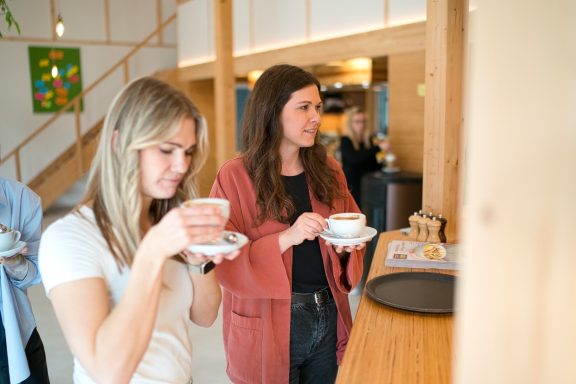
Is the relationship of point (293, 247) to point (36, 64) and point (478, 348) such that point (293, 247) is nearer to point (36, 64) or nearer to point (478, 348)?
point (478, 348)

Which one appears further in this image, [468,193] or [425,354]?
[425,354]

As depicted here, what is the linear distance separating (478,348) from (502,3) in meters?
0.39

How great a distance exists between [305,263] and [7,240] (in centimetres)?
104

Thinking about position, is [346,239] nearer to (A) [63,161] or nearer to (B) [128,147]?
(B) [128,147]

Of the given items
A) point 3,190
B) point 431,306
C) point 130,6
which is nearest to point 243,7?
point 130,6

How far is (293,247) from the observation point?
186 cm

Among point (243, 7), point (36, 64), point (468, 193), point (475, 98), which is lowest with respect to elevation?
point (468, 193)

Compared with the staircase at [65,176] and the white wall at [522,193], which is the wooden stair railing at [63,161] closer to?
the staircase at [65,176]

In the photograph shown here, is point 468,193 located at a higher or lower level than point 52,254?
higher

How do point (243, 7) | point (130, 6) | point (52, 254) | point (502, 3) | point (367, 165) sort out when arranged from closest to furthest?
point (502, 3) → point (52, 254) → point (367, 165) → point (243, 7) → point (130, 6)

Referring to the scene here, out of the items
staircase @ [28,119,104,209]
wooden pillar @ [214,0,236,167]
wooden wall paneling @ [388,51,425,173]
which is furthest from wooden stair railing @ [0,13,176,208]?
wooden wall paneling @ [388,51,425,173]

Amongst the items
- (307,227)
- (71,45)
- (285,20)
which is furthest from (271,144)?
(71,45)

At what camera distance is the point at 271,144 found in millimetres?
1895

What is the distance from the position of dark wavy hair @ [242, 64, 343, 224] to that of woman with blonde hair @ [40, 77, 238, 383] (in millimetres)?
558
